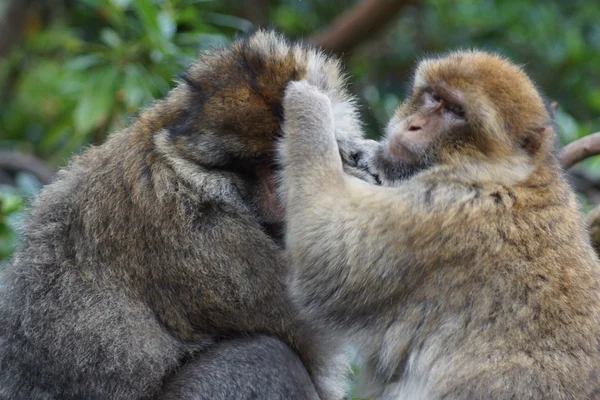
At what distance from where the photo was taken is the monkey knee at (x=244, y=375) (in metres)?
4.32

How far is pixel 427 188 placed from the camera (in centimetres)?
409

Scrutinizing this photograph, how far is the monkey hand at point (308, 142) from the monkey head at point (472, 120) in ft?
0.89

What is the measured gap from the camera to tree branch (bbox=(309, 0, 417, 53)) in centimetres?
928

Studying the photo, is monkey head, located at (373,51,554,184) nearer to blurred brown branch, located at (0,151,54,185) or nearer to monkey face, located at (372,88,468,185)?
monkey face, located at (372,88,468,185)

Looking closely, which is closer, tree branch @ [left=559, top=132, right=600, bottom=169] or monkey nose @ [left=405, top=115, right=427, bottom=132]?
monkey nose @ [left=405, top=115, right=427, bottom=132]

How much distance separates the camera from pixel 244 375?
4.33 meters

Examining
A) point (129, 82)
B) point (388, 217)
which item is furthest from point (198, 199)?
point (129, 82)

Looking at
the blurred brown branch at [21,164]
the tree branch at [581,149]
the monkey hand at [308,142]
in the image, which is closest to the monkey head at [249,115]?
the monkey hand at [308,142]

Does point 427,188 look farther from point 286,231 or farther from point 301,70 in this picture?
point 301,70

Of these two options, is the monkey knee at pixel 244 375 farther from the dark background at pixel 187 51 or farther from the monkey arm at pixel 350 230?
the dark background at pixel 187 51

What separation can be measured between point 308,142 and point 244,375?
3.70 feet

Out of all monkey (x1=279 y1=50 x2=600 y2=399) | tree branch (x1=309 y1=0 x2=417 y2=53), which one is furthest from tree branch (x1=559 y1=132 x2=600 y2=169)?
tree branch (x1=309 y1=0 x2=417 y2=53)

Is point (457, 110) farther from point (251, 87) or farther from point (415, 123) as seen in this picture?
point (251, 87)

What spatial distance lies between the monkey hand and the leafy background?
2786 millimetres
